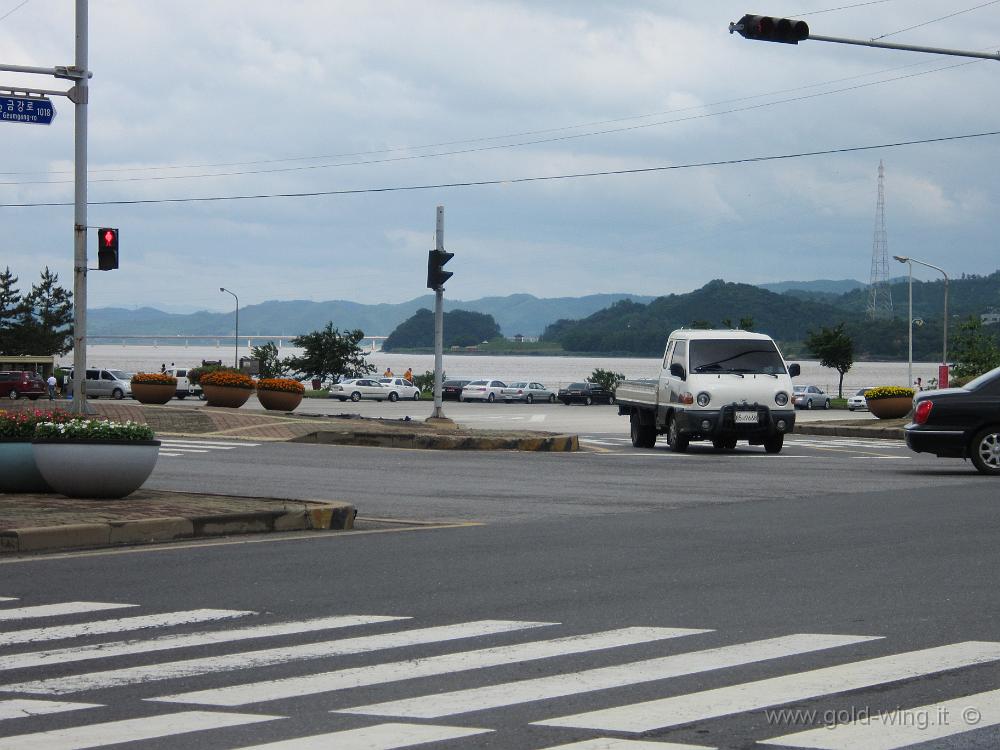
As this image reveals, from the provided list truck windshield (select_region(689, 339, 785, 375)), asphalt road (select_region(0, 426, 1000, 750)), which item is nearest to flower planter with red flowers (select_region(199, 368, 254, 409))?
truck windshield (select_region(689, 339, 785, 375))

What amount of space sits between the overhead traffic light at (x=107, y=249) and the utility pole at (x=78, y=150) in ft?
1.58

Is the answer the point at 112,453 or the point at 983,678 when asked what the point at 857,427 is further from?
the point at 983,678

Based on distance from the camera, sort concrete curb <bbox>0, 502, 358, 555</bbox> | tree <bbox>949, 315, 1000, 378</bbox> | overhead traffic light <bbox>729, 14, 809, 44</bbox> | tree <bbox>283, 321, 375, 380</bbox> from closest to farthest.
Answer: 1. concrete curb <bbox>0, 502, 358, 555</bbox>
2. overhead traffic light <bbox>729, 14, 809, 44</bbox>
3. tree <bbox>949, 315, 1000, 378</bbox>
4. tree <bbox>283, 321, 375, 380</bbox>

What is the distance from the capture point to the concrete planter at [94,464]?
12516mm

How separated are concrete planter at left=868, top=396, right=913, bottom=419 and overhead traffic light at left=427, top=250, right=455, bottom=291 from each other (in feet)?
48.1

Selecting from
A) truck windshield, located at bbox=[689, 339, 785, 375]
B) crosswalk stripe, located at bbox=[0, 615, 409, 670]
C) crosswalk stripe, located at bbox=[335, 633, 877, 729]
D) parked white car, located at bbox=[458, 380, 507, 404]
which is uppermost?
truck windshield, located at bbox=[689, 339, 785, 375]


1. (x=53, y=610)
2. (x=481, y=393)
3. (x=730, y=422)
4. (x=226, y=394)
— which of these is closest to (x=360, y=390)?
(x=481, y=393)

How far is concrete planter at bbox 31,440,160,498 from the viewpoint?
12516 mm

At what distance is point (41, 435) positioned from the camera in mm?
12719

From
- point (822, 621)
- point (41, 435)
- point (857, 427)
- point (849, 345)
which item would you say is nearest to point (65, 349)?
point (849, 345)

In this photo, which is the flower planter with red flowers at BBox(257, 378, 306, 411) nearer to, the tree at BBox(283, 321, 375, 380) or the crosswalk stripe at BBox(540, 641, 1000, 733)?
the crosswalk stripe at BBox(540, 641, 1000, 733)

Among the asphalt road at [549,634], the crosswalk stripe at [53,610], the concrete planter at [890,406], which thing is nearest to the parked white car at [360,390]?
the concrete planter at [890,406]

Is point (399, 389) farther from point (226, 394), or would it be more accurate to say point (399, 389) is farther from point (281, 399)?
point (226, 394)

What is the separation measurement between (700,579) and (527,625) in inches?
77.5
